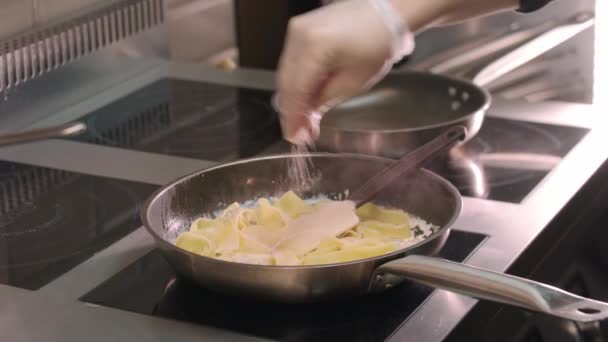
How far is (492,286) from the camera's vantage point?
813 millimetres

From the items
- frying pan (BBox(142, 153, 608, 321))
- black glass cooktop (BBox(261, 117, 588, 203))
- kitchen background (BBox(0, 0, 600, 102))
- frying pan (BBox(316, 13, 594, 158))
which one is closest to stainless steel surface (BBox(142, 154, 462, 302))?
frying pan (BBox(142, 153, 608, 321))

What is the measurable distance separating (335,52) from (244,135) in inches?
20.2

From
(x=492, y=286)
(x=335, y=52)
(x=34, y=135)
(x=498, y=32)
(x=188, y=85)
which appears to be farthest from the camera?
(x=498, y=32)

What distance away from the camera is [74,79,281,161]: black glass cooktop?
136 centimetres

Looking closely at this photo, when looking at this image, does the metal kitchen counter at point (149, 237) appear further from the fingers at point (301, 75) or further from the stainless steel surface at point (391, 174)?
the fingers at point (301, 75)

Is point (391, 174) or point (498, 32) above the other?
point (391, 174)

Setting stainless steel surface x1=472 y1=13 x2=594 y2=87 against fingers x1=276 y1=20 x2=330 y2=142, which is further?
stainless steel surface x1=472 y1=13 x2=594 y2=87

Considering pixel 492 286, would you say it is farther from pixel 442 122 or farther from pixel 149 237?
pixel 442 122

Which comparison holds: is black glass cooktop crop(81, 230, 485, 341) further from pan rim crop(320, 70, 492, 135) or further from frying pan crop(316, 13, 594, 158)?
frying pan crop(316, 13, 594, 158)

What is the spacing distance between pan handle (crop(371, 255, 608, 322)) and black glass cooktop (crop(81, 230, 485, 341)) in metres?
0.03

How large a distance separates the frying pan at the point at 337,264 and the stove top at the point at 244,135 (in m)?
0.15

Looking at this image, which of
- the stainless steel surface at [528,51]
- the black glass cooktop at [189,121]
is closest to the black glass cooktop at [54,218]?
the black glass cooktop at [189,121]

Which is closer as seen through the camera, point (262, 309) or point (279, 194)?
point (262, 309)

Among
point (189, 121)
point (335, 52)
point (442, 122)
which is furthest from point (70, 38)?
point (335, 52)
